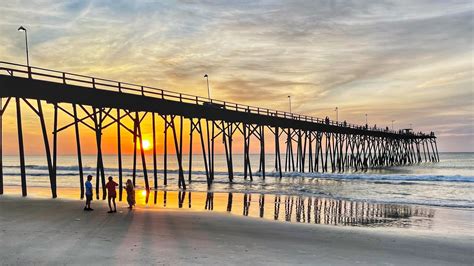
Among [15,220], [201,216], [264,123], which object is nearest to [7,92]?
[15,220]

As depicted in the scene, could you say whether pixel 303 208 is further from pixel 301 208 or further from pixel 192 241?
pixel 192 241

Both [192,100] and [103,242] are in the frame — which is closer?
[103,242]

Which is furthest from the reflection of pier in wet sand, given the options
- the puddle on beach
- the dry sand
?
the dry sand

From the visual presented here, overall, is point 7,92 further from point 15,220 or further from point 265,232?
point 265,232

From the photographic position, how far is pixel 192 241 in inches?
381

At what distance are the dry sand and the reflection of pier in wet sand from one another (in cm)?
220

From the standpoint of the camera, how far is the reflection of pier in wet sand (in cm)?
1524

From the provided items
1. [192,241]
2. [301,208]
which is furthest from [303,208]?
[192,241]

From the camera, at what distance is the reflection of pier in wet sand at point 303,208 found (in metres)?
15.2

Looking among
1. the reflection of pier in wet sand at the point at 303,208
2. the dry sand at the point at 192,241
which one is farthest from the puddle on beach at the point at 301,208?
the dry sand at the point at 192,241

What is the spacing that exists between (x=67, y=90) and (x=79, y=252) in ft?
41.9

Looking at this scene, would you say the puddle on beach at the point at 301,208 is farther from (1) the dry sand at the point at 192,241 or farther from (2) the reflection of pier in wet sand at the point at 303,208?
(1) the dry sand at the point at 192,241

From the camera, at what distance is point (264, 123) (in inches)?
1415

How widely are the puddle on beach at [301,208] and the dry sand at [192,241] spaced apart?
Result: 2114mm
